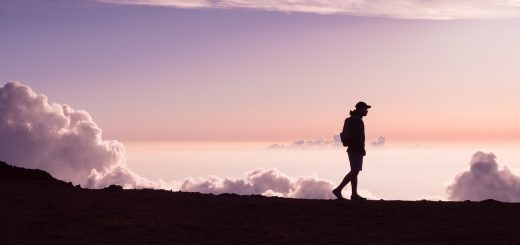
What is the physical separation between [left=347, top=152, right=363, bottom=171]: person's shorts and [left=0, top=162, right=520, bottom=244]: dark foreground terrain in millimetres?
1086

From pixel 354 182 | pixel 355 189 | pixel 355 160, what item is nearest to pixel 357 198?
pixel 355 189

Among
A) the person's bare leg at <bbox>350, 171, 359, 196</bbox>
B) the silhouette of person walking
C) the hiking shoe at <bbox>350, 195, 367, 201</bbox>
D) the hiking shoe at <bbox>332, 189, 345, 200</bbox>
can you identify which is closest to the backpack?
the silhouette of person walking

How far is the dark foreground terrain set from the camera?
430 inches

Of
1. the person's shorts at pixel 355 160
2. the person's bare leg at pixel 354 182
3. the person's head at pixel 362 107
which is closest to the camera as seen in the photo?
the person's shorts at pixel 355 160

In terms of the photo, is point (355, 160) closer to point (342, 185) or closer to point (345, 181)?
point (345, 181)

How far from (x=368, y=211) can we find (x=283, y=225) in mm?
2593

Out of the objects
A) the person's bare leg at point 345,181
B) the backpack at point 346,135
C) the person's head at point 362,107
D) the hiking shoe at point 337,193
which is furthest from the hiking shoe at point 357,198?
the person's head at point 362,107

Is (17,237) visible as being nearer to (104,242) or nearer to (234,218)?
(104,242)

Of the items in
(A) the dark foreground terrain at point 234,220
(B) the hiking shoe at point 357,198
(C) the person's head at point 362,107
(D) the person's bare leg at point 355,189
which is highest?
(C) the person's head at point 362,107

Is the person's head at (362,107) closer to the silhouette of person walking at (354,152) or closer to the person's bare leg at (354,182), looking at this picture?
the silhouette of person walking at (354,152)

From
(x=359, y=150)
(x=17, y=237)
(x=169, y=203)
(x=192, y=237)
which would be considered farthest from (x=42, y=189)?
(x=359, y=150)

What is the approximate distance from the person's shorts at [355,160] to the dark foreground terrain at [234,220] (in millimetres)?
1086

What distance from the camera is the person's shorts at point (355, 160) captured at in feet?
51.4

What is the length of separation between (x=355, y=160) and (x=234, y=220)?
454cm
